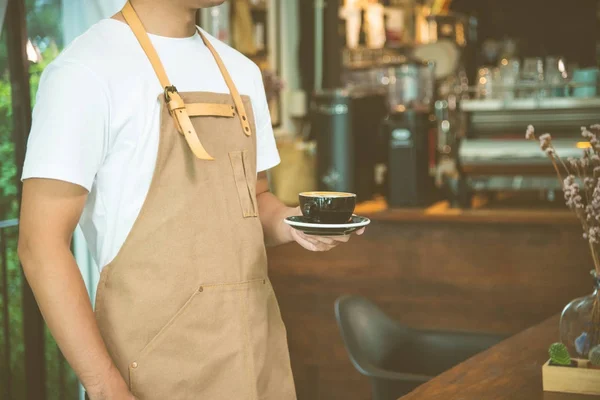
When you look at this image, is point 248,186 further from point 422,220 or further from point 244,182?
point 422,220

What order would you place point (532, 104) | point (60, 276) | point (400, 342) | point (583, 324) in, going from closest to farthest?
point (60, 276), point (583, 324), point (400, 342), point (532, 104)

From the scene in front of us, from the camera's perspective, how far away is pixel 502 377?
2012 millimetres

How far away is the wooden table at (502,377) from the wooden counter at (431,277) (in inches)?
60.0

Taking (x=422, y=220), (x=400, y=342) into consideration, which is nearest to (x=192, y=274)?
(x=400, y=342)

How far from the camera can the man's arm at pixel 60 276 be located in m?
1.42

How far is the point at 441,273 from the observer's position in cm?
401

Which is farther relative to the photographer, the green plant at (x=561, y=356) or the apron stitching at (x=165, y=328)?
the green plant at (x=561, y=356)

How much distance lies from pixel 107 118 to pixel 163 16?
0.88ft

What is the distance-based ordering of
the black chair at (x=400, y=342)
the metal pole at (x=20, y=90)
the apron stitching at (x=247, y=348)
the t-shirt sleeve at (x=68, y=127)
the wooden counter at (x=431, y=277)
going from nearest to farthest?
the t-shirt sleeve at (x=68, y=127) < the apron stitching at (x=247, y=348) < the black chair at (x=400, y=342) < the metal pole at (x=20, y=90) < the wooden counter at (x=431, y=277)

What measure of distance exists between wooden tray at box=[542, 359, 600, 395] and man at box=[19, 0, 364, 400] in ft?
2.01

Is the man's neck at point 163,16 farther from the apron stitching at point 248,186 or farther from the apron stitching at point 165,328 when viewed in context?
the apron stitching at point 165,328

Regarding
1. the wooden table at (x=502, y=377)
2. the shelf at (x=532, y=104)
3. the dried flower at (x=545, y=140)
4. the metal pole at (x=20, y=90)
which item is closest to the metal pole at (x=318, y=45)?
the shelf at (x=532, y=104)

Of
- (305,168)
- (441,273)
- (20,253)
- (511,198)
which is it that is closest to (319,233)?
(20,253)

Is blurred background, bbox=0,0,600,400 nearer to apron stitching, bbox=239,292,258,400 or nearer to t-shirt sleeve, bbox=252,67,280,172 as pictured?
t-shirt sleeve, bbox=252,67,280,172
